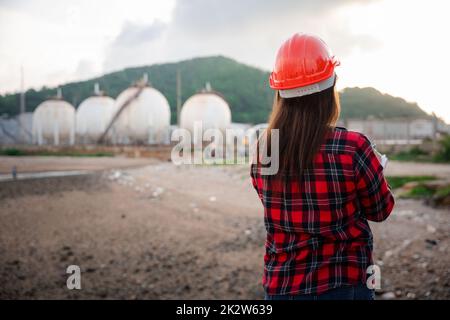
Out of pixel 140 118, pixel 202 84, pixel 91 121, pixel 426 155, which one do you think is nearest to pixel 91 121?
pixel 91 121

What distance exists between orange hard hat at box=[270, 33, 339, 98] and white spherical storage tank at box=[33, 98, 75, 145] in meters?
26.1

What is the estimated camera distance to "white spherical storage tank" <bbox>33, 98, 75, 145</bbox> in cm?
2602

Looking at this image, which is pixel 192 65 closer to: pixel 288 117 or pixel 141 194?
pixel 141 194

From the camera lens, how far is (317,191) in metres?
1.44

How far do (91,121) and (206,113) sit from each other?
861 cm

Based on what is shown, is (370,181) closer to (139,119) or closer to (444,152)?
(444,152)

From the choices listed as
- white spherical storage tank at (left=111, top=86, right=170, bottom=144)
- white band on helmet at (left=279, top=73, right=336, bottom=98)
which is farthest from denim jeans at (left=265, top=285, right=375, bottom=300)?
white spherical storage tank at (left=111, top=86, right=170, bottom=144)

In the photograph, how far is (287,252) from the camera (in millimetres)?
1496

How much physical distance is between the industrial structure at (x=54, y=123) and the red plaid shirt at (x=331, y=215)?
2618 cm

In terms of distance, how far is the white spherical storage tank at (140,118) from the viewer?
24.5 meters

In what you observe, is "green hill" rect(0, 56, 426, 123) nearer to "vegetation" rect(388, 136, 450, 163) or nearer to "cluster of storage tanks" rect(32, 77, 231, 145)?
"cluster of storage tanks" rect(32, 77, 231, 145)

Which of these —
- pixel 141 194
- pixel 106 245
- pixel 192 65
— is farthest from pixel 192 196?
pixel 192 65

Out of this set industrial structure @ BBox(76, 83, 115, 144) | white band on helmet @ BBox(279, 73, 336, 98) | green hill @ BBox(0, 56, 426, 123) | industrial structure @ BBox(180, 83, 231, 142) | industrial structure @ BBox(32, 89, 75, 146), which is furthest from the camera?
green hill @ BBox(0, 56, 426, 123)
